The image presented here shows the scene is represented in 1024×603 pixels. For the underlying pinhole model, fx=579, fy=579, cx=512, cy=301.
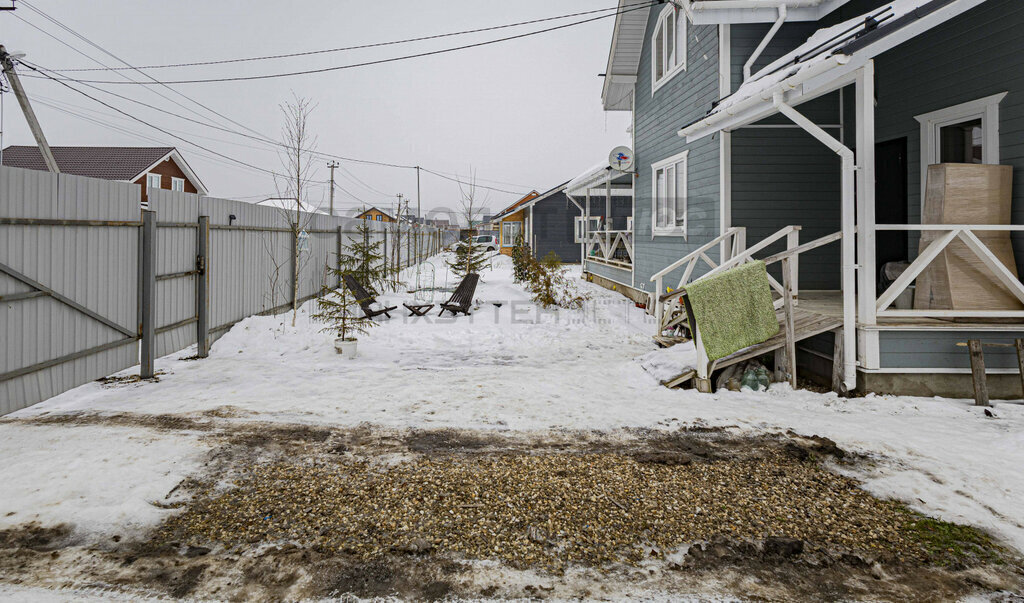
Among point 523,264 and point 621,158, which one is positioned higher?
point 621,158

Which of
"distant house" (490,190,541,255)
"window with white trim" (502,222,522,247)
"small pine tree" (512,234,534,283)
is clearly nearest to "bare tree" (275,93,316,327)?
"small pine tree" (512,234,534,283)

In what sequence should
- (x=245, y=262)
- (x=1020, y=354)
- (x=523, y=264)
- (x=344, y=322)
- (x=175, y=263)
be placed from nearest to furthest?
(x=1020, y=354), (x=175, y=263), (x=344, y=322), (x=245, y=262), (x=523, y=264)

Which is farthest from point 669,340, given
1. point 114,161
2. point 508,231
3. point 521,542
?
point 508,231

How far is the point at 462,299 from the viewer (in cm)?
1138

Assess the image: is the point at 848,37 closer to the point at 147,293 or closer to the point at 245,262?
the point at 147,293

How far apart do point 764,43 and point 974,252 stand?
12.9 feet

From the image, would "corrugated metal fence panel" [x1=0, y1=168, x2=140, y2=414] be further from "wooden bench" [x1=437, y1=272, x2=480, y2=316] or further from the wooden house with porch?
the wooden house with porch

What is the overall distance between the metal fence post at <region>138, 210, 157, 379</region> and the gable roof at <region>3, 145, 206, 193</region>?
77.6 feet

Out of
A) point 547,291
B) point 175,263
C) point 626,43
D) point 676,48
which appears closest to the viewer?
point 175,263

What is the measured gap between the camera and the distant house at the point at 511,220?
35819 millimetres

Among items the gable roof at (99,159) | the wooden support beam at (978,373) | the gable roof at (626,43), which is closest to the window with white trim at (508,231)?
the gable roof at (99,159)

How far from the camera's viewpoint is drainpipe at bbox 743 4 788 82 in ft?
25.9

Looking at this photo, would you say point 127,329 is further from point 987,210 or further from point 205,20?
point 205,20

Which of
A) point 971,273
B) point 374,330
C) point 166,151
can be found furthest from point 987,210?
point 166,151
